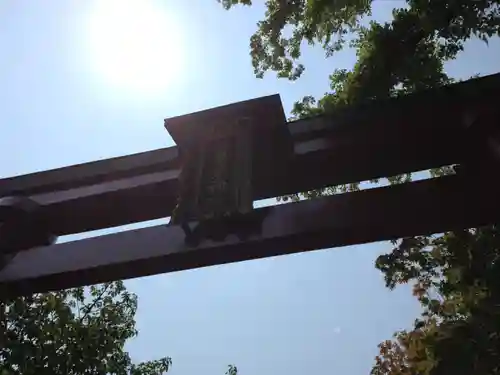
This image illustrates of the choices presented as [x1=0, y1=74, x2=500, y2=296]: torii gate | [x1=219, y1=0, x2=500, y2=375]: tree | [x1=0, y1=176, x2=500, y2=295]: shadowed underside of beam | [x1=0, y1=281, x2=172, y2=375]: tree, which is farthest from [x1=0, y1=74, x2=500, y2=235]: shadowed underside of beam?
[x1=0, y1=281, x2=172, y2=375]: tree

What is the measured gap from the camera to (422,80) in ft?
21.6

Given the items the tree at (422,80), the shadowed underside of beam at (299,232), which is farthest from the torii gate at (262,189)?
the tree at (422,80)

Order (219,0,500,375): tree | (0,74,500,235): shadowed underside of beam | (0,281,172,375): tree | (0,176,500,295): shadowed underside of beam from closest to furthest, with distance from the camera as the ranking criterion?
(0,176,500,295): shadowed underside of beam
(0,74,500,235): shadowed underside of beam
(219,0,500,375): tree
(0,281,172,375): tree

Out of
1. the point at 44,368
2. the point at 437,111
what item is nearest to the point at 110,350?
the point at 44,368

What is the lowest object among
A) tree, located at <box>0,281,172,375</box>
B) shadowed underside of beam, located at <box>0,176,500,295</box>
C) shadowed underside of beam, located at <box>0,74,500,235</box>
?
shadowed underside of beam, located at <box>0,176,500,295</box>

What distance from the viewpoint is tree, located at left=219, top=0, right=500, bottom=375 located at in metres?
6.18

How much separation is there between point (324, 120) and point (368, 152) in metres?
0.38

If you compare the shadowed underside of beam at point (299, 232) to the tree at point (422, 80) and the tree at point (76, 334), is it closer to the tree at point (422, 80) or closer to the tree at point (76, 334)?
the tree at point (422, 80)

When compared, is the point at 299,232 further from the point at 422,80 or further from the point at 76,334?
the point at 76,334

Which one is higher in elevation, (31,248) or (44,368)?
(44,368)

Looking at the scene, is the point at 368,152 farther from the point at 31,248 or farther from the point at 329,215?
the point at 31,248

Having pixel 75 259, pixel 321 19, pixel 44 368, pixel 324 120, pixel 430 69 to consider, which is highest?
pixel 321 19

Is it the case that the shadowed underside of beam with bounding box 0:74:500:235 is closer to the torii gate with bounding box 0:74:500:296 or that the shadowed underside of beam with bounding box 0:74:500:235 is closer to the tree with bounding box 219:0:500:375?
the torii gate with bounding box 0:74:500:296

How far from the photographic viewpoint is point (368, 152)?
2.96 meters
